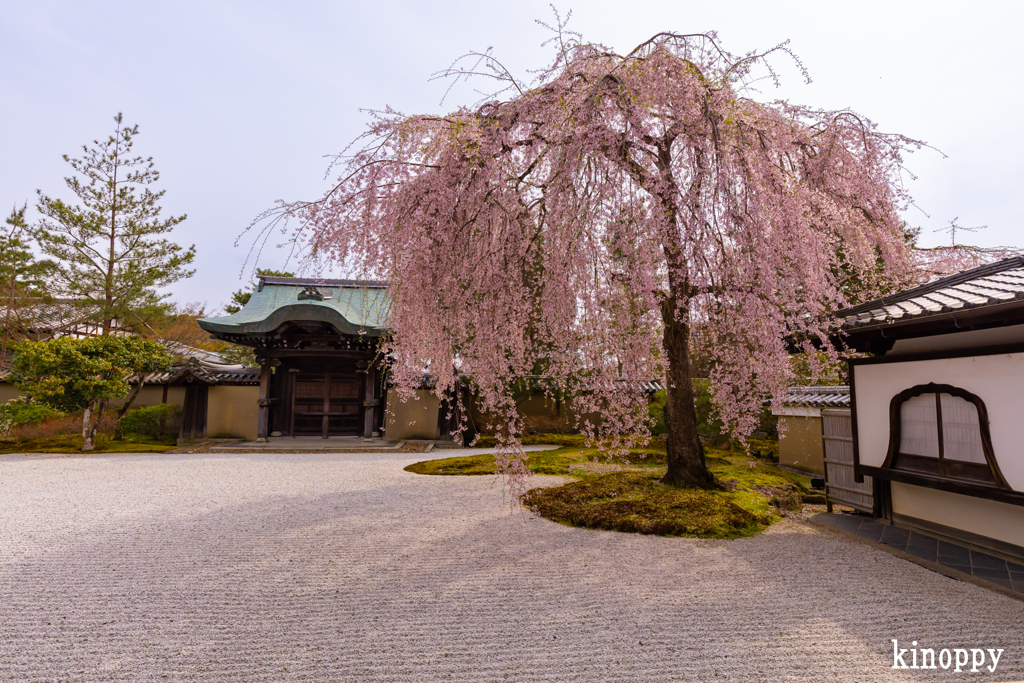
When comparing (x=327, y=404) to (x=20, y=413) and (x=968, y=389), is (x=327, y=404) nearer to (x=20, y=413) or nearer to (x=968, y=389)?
(x=20, y=413)

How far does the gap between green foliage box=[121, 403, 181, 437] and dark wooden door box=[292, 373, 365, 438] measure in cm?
378

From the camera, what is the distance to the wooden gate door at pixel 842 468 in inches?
225

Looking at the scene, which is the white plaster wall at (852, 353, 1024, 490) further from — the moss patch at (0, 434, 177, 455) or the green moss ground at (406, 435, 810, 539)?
the moss patch at (0, 434, 177, 455)

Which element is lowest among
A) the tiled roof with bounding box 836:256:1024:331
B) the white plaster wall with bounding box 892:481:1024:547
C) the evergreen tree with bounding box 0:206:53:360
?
the white plaster wall with bounding box 892:481:1024:547

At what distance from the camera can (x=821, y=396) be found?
901 centimetres

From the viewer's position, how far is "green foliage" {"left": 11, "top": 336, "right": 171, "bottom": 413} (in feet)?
38.2

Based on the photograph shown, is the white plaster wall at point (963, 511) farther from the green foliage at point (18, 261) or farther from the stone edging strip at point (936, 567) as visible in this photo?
the green foliage at point (18, 261)

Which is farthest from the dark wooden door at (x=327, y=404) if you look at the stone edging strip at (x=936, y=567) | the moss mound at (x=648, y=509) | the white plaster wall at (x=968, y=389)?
the white plaster wall at (x=968, y=389)

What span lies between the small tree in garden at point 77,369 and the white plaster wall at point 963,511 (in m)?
16.1

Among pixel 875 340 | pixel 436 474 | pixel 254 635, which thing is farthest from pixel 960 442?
pixel 436 474

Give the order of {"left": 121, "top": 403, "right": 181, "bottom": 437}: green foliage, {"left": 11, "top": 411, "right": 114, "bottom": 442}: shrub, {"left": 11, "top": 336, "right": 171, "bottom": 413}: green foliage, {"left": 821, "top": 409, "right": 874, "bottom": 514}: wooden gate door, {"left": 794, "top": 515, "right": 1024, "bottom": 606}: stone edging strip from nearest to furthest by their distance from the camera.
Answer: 1. {"left": 794, "top": 515, "right": 1024, "bottom": 606}: stone edging strip
2. {"left": 821, "top": 409, "right": 874, "bottom": 514}: wooden gate door
3. {"left": 11, "top": 336, "right": 171, "bottom": 413}: green foliage
4. {"left": 11, "top": 411, "right": 114, "bottom": 442}: shrub
5. {"left": 121, "top": 403, "right": 181, "bottom": 437}: green foliage

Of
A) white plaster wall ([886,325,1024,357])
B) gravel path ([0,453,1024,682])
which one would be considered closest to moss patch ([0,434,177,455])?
gravel path ([0,453,1024,682])

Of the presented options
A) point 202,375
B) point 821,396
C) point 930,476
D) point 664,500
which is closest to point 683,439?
point 664,500

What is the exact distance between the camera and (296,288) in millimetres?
17953
